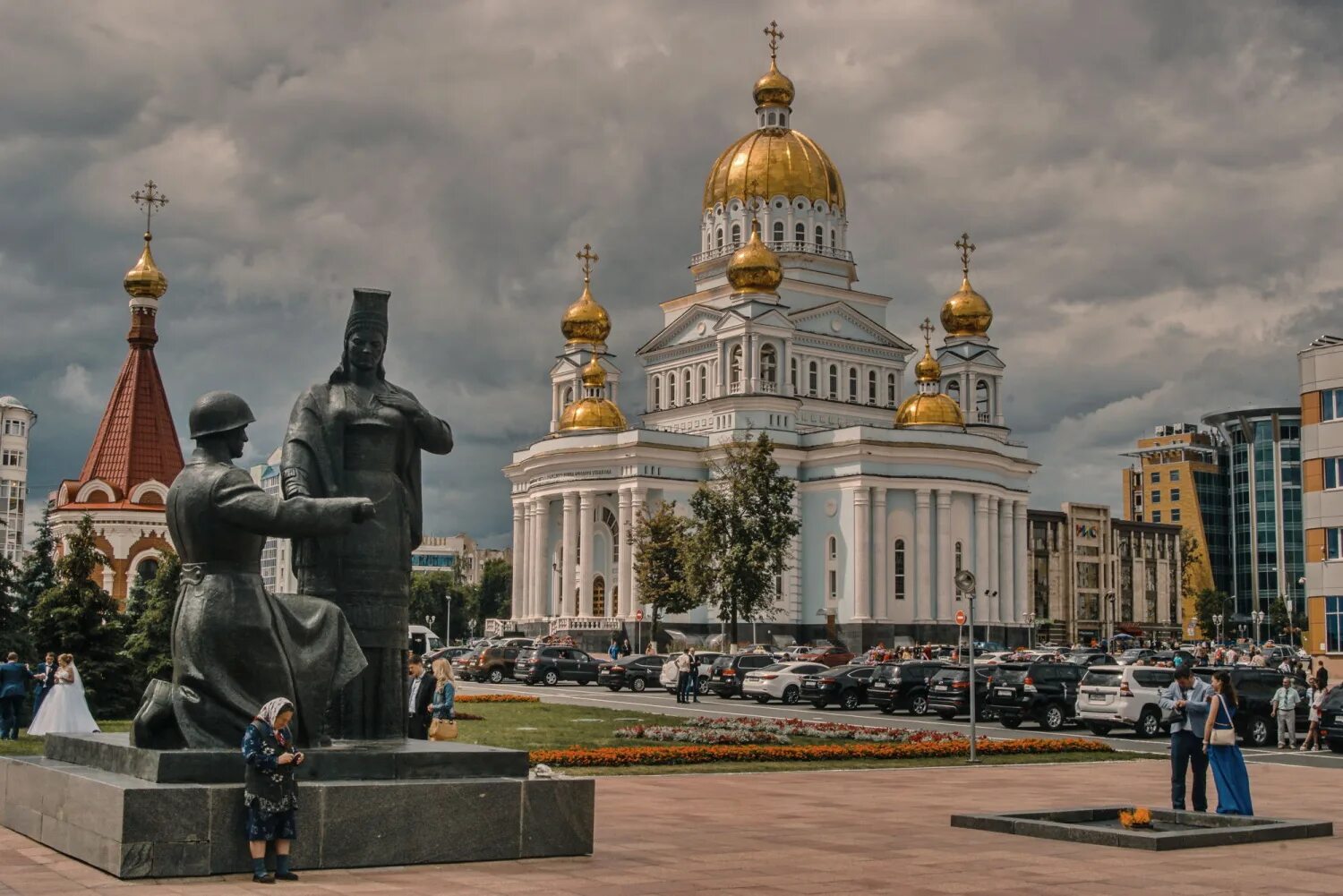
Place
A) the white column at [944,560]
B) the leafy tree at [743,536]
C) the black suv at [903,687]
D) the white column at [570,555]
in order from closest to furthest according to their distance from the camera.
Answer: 1. the black suv at [903,687]
2. the leafy tree at [743,536]
3. the white column at [944,560]
4. the white column at [570,555]

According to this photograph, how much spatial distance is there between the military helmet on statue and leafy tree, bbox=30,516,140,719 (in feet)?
60.8

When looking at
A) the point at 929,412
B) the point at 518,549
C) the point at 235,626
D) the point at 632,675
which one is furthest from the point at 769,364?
the point at 235,626

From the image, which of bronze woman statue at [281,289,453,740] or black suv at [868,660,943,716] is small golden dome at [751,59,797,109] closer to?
black suv at [868,660,943,716]

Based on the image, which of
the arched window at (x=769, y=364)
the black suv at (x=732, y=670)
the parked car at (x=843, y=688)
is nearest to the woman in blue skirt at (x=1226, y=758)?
the parked car at (x=843, y=688)

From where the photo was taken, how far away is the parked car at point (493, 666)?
52.1m

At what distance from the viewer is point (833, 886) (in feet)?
34.9

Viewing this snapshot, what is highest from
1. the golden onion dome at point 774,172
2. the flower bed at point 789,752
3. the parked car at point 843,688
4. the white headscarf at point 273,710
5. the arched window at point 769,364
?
the golden onion dome at point 774,172

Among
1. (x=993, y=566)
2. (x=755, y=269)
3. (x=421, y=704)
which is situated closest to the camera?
(x=421, y=704)

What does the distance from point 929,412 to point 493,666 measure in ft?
111

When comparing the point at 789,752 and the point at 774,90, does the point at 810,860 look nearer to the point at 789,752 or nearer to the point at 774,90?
the point at 789,752

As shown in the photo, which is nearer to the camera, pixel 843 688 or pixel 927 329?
pixel 843 688

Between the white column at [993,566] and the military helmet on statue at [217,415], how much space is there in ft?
226

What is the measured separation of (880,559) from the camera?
74.4 metres

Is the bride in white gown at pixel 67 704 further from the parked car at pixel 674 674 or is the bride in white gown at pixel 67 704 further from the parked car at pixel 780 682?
the parked car at pixel 780 682
